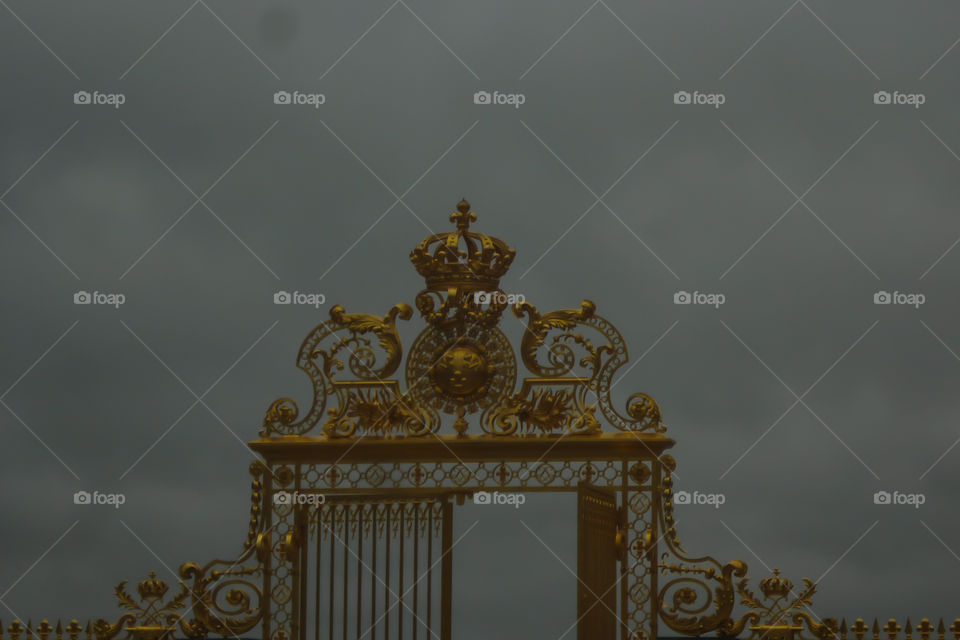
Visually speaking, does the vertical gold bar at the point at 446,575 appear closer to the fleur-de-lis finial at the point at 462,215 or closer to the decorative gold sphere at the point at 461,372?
the decorative gold sphere at the point at 461,372

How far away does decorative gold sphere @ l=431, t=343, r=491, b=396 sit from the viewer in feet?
39.2

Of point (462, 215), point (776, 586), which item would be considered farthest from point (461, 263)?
point (776, 586)

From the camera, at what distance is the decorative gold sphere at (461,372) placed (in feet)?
39.2

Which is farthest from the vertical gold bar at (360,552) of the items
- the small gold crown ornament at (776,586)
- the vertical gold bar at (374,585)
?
the small gold crown ornament at (776,586)

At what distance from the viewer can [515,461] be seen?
11.9 meters

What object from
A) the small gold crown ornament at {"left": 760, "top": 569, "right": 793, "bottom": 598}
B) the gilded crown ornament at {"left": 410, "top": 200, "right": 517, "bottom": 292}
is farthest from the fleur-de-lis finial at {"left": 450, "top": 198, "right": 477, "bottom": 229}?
the small gold crown ornament at {"left": 760, "top": 569, "right": 793, "bottom": 598}

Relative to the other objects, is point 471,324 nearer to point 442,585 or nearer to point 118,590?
point 442,585

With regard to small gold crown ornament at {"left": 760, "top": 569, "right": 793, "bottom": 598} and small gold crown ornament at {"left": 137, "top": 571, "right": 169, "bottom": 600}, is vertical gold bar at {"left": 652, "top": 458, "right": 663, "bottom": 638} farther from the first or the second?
small gold crown ornament at {"left": 137, "top": 571, "right": 169, "bottom": 600}

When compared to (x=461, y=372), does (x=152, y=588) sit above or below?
below

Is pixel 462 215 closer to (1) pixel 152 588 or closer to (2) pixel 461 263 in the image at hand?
(2) pixel 461 263

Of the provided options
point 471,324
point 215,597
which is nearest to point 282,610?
point 215,597

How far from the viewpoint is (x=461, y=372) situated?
11953 mm

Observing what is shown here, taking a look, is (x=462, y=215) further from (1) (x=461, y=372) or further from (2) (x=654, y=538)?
(2) (x=654, y=538)

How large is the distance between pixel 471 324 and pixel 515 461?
100 centimetres
